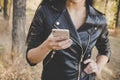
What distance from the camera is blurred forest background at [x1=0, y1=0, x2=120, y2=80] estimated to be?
1.89 meters

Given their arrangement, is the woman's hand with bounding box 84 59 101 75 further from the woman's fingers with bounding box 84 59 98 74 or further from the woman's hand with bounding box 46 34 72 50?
the woman's hand with bounding box 46 34 72 50

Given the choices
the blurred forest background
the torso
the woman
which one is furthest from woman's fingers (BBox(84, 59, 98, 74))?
the blurred forest background

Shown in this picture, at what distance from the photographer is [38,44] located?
2.99 feet

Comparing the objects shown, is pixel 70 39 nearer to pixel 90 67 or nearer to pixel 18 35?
pixel 90 67

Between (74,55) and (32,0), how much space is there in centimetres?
99

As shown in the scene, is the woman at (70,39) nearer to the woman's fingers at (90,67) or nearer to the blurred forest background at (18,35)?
the woman's fingers at (90,67)

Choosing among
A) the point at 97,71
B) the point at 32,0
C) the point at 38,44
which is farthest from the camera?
the point at 32,0

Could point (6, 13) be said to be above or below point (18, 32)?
above

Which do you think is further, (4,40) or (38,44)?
(4,40)

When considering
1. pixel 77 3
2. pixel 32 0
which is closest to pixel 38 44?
pixel 77 3

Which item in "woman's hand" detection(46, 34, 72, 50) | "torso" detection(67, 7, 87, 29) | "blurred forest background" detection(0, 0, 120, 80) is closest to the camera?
"woman's hand" detection(46, 34, 72, 50)

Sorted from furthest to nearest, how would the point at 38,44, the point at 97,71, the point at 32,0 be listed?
1. the point at 32,0
2. the point at 97,71
3. the point at 38,44

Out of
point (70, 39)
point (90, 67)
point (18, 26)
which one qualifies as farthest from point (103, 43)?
point (18, 26)

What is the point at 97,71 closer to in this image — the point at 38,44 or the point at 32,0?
the point at 38,44
